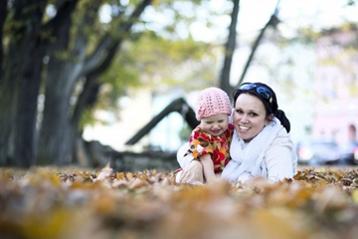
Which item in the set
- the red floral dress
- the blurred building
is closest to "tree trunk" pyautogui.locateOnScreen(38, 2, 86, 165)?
the blurred building


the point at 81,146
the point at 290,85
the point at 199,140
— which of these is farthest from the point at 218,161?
the point at 290,85

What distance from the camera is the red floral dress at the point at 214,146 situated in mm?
5352

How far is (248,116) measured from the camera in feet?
17.6

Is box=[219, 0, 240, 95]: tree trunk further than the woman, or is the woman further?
box=[219, 0, 240, 95]: tree trunk

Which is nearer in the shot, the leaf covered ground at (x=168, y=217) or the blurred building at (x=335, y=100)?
the leaf covered ground at (x=168, y=217)

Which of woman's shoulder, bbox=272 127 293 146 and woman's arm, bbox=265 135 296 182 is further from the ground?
woman's shoulder, bbox=272 127 293 146

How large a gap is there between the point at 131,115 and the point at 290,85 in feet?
120

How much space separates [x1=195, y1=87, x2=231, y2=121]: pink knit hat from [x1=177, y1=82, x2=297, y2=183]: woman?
104 mm

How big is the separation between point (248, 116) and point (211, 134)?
0.33 metres

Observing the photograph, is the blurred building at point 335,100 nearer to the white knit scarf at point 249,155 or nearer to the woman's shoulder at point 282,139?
the woman's shoulder at point 282,139

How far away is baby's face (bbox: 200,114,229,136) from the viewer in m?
5.39

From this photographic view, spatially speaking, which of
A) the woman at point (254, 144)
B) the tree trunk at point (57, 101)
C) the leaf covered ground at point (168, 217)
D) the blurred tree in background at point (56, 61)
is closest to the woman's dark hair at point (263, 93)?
the woman at point (254, 144)

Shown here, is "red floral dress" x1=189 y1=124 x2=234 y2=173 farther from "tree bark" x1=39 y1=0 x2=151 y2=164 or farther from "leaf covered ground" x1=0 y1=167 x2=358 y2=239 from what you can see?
"tree bark" x1=39 y1=0 x2=151 y2=164

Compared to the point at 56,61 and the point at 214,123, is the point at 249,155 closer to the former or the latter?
the point at 214,123
